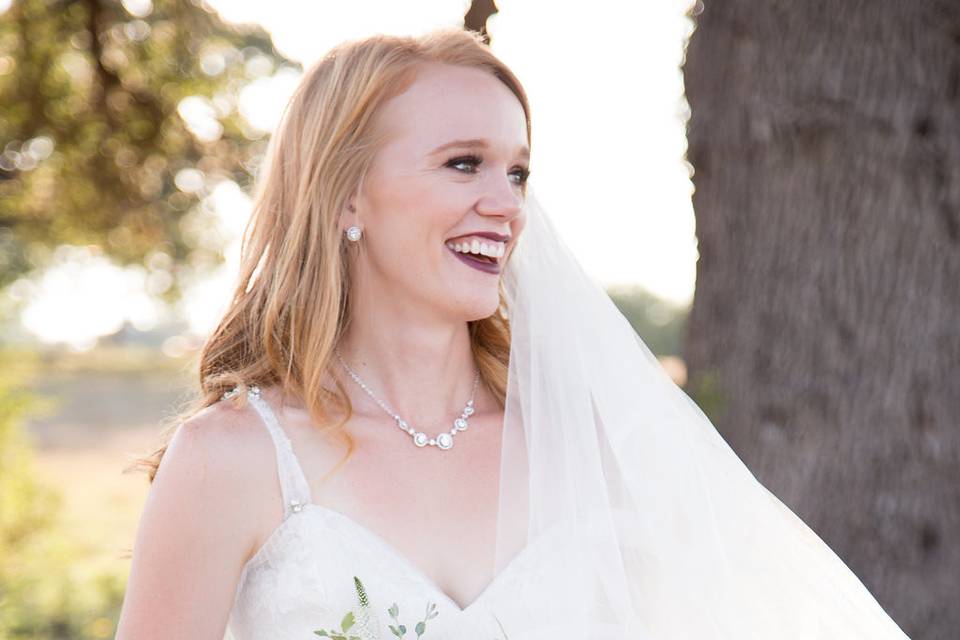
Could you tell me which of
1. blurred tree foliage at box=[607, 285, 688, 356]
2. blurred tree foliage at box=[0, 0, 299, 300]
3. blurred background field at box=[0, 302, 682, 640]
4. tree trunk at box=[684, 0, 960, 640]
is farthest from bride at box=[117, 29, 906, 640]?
blurred tree foliage at box=[607, 285, 688, 356]

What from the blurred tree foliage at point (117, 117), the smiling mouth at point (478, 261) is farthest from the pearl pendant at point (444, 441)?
the blurred tree foliage at point (117, 117)

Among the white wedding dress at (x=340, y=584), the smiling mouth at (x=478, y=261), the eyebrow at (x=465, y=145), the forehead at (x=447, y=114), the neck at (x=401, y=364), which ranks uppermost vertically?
the forehead at (x=447, y=114)

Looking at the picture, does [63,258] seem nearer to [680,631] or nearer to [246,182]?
[246,182]

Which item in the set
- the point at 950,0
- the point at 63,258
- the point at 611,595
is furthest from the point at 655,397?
the point at 63,258

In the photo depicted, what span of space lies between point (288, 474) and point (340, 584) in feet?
0.86

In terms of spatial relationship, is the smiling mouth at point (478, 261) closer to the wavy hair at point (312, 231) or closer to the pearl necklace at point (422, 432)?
the wavy hair at point (312, 231)

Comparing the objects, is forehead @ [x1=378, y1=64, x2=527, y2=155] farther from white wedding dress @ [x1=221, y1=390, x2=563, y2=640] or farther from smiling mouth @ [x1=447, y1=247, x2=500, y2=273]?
white wedding dress @ [x1=221, y1=390, x2=563, y2=640]

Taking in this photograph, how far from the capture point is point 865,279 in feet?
11.8

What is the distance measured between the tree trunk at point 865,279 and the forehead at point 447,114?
1217 millimetres

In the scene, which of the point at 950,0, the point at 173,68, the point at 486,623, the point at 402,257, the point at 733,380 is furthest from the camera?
the point at 173,68

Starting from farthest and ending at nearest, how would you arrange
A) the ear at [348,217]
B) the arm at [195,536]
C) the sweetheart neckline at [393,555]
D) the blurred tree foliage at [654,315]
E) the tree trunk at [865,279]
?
the blurred tree foliage at [654,315] < the tree trunk at [865,279] < the ear at [348,217] < the sweetheart neckline at [393,555] < the arm at [195,536]

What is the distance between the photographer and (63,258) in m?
8.79

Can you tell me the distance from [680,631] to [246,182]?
19.7 feet

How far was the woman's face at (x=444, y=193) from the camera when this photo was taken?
8.71ft
